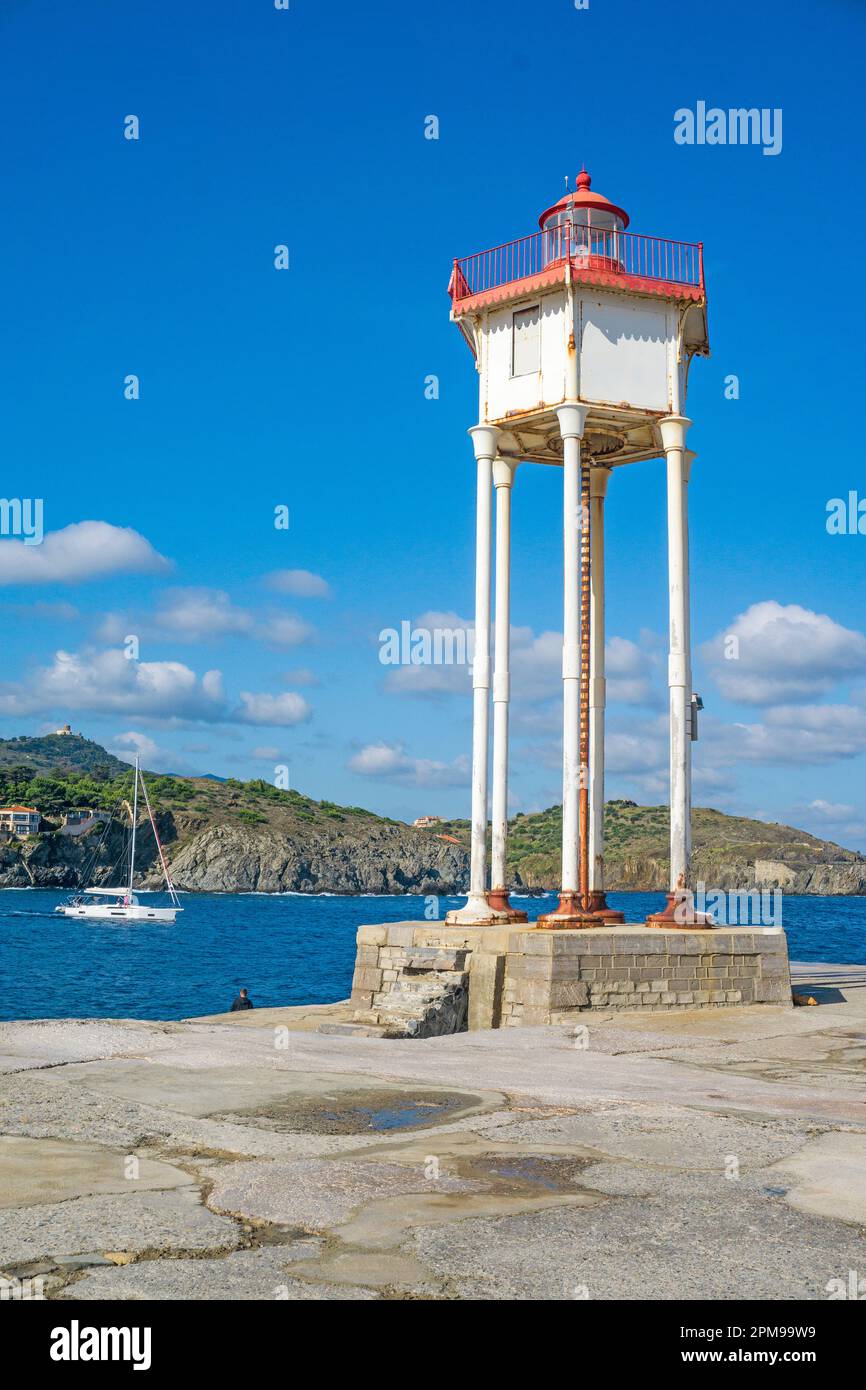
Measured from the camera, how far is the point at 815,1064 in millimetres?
12492

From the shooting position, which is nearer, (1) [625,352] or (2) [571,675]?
(2) [571,675]

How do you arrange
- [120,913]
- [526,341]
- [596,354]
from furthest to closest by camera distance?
[120,913] < [526,341] < [596,354]

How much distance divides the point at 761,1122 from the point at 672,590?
1230cm

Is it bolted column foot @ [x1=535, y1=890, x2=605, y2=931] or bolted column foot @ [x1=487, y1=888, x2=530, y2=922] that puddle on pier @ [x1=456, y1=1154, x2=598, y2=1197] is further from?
bolted column foot @ [x1=487, y1=888, x2=530, y2=922]

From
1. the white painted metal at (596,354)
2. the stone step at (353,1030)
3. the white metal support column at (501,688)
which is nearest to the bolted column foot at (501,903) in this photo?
the white metal support column at (501,688)

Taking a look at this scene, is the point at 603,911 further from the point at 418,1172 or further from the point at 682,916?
the point at 418,1172

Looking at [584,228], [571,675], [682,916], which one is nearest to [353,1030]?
[682,916]

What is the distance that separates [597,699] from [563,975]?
22.8 ft

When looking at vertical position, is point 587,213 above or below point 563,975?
above

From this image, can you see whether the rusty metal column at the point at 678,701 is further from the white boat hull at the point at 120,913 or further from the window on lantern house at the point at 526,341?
the white boat hull at the point at 120,913

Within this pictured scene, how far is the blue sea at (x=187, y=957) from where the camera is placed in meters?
47.2

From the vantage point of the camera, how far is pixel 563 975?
16891 mm
